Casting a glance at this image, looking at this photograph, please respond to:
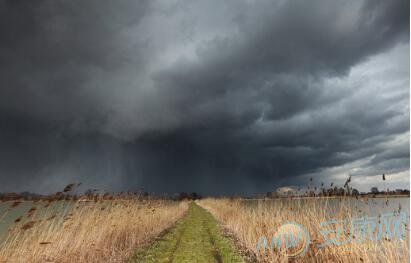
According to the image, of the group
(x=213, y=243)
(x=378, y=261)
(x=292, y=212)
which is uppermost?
(x=292, y=212)

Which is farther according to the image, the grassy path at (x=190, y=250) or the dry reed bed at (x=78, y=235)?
the grassy path at (x=190, y=250)

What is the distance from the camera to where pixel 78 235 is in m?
10.4

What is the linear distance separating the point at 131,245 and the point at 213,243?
3773 millimetres

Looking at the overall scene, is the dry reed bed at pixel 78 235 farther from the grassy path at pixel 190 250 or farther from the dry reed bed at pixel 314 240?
the dry reed bed at pixel 314 240

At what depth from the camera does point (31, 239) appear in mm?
9164

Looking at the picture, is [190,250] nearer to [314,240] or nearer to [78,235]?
[78,235]

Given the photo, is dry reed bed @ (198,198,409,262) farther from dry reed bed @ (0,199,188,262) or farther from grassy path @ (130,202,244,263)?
dry reed bed @ (0,199,188,262)

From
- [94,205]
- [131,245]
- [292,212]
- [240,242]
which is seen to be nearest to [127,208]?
[94,205]

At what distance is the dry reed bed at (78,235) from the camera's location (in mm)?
8352

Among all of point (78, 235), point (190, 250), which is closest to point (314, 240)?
point (190, 250)

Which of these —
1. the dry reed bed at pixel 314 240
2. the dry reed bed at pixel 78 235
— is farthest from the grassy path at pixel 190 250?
the dry reed bed at pixel 314 240

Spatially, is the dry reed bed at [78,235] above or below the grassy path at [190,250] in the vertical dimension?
above

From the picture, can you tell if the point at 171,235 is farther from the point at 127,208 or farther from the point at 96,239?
the point at 96,239

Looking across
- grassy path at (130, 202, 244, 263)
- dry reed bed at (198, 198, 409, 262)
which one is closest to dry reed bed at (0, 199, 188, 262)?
grassy path at (130, 202, 244, 263)
